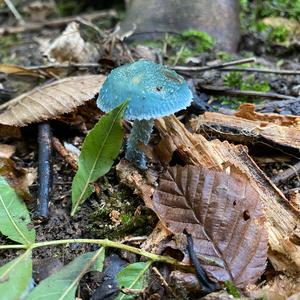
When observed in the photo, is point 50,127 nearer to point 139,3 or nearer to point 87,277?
point 87,277

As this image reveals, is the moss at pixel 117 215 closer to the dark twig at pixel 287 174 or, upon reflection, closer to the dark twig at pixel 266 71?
the dark twig at pixel 287 174

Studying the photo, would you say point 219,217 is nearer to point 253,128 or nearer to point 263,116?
point 253,128

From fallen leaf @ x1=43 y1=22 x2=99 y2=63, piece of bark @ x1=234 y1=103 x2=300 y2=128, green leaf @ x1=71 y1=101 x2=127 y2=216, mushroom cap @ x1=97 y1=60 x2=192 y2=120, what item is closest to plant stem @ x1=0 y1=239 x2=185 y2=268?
green leaf @ x1=71 y1=101 x2=127 y2=216

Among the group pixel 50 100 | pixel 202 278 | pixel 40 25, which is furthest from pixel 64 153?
pixel 40 25

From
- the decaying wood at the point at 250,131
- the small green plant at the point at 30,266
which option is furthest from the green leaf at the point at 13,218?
the decaying wood at the point at 250,131

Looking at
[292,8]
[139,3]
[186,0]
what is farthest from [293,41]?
[139,3]

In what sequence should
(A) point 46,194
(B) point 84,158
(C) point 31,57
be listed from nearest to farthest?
(B) point 84,158 < (A) point 46,194 < (C) point 31,57
